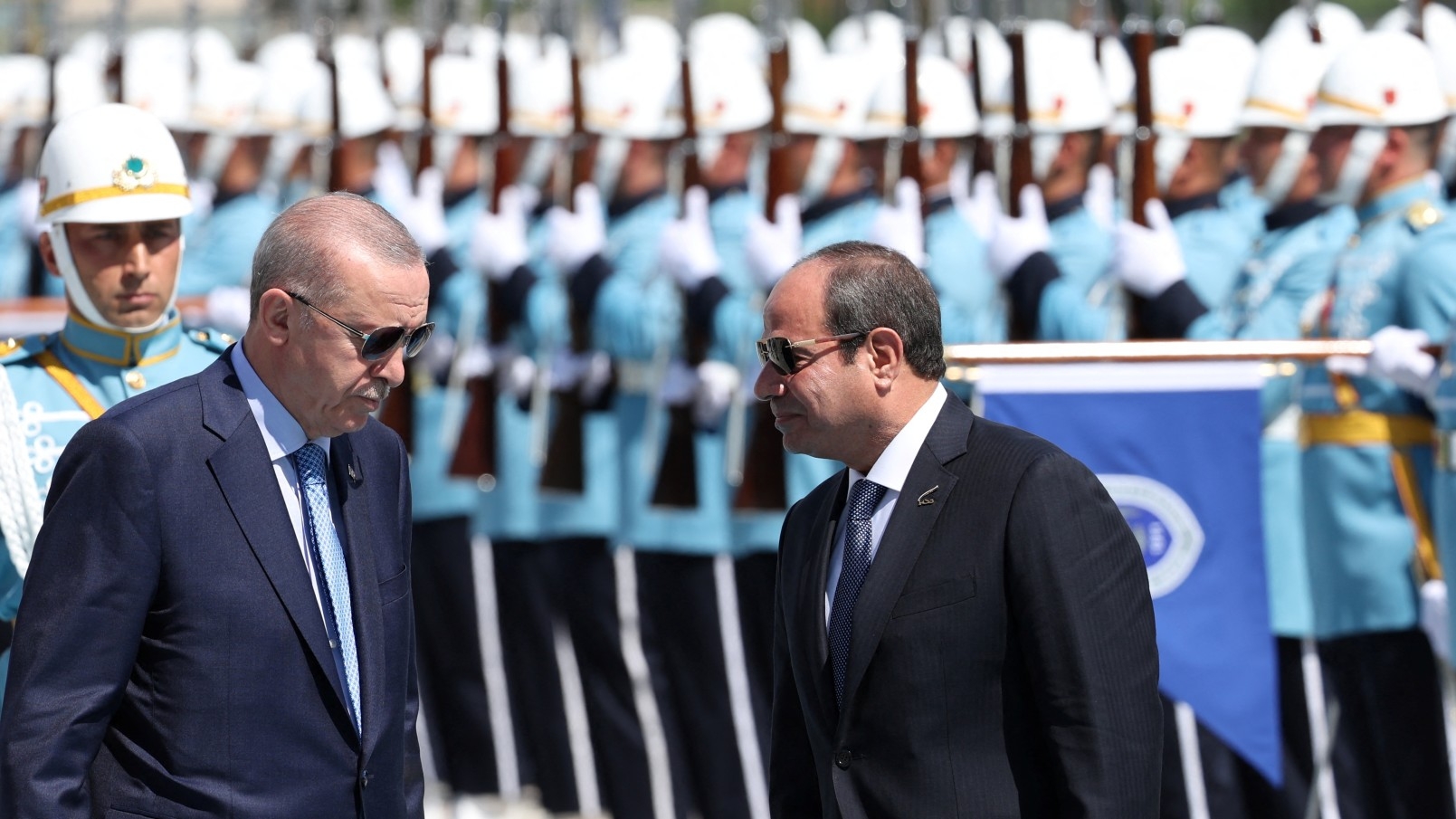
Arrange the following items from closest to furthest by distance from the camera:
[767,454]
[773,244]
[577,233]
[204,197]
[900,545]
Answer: [900,545] < [767,454] < [773,244] < [577,233] < [204,197]

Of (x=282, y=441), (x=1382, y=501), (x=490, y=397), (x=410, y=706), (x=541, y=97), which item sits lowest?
(x=1382, y=501)

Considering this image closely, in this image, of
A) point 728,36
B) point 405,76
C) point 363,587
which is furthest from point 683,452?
point 363,587

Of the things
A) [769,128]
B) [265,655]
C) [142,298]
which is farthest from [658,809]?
[265,655]

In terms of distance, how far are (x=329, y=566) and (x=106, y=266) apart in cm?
139

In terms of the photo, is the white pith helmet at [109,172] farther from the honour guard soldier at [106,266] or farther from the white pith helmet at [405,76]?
the white pith helmet at [405,76]

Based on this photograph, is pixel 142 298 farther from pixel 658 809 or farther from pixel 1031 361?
pixel 658 809

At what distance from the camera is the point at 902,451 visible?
10.3 ft

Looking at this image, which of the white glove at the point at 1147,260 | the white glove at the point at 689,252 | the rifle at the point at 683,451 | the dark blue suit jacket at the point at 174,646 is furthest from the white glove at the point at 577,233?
the dark blue suit jacket at the point at 174,646

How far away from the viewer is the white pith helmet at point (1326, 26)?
721 centimetres

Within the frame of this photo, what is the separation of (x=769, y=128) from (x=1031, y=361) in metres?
2.52

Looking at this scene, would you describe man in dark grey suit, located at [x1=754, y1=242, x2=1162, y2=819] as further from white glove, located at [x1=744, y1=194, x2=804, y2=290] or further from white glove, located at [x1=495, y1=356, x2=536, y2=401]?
white glove, located at [x1=495, y1=356, x2=536, y2=401]

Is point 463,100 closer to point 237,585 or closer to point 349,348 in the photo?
point 349,348

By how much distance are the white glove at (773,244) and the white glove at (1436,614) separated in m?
2.35

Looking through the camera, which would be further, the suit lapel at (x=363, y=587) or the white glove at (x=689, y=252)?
the white glove at (x=689, y=252)
